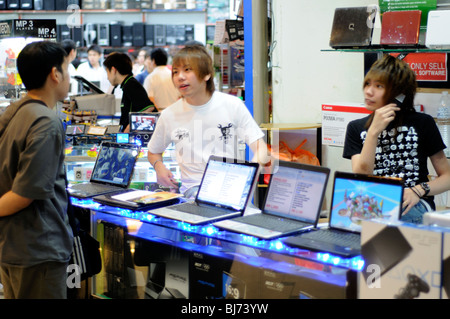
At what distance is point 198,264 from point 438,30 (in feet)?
6.36

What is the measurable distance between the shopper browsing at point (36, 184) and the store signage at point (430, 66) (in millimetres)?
2551

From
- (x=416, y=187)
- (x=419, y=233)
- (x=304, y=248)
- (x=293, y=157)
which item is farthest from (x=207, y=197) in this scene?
(x=293, y=157)

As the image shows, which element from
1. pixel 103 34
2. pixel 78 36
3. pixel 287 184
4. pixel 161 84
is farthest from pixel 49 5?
pixel 287 184

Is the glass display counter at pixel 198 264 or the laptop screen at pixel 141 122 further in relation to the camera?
the laptop screen at pixel 141 122

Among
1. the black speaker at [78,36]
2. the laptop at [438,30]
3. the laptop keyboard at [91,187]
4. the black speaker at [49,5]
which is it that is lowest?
the laptop keyboard at [91,187]

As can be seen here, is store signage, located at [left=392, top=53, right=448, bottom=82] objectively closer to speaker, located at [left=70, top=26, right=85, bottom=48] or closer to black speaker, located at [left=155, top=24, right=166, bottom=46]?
black speaker, located at [left=155, top=24, right=166, bottom=46]

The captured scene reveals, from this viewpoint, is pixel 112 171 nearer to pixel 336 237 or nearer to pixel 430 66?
pixel 336 237

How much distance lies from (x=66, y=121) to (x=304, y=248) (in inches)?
136

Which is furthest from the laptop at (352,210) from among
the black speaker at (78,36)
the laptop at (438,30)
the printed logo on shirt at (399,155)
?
the black speaker at (78,36)

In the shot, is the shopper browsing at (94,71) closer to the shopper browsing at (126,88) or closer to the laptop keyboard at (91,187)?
the shopper browsing at (126,88)

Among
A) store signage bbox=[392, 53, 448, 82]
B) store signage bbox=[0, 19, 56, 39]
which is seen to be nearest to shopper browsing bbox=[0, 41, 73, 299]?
store signage bbox=[392, 53, 448, 82]

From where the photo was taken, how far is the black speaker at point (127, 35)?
10812 millimetres

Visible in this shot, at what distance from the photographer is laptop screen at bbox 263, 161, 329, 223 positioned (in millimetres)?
2561

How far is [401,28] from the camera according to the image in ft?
12.0
